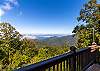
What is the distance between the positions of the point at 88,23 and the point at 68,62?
9054 mm

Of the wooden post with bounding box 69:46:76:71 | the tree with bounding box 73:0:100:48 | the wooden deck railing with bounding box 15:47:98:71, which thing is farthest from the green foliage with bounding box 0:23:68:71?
the wooden post with bounding box 69:46:76:71

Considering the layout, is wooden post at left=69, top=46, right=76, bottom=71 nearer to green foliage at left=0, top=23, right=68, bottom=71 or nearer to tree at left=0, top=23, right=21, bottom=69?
green foliage at left=0, top=23, right=68, bottom=71

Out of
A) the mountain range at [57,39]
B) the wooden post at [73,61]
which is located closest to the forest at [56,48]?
the mountain range at [57,39]

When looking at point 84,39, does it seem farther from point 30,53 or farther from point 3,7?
point 3,7

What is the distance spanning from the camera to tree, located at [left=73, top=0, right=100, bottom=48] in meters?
11.8

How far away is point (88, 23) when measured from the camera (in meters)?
12.3

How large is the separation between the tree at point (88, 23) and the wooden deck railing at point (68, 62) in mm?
6095

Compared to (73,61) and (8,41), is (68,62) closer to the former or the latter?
(73,61)

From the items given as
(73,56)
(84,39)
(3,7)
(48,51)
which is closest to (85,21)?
(84,39)

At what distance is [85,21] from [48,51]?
9.49ft

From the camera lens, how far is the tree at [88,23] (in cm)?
1180

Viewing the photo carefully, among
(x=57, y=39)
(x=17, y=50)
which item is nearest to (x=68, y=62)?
(x=17, y=50)

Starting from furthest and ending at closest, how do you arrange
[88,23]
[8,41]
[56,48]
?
1. [8,41]
2. [56,48]
3. [88,23]

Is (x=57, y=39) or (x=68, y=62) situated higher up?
(x=68, y=62)
